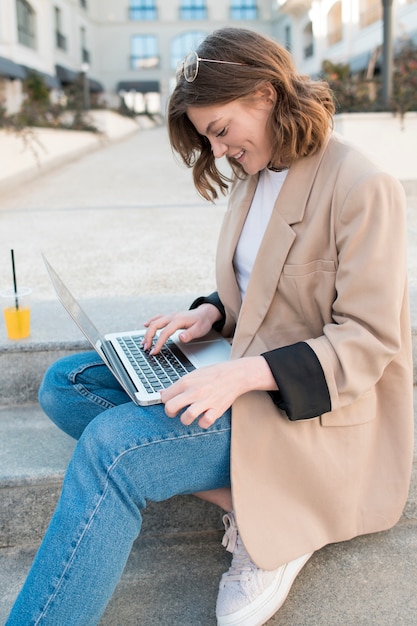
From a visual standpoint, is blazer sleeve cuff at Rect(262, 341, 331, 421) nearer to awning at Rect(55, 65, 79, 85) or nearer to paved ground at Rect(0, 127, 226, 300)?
paved ground at Rect(0, 127, 226, 300)

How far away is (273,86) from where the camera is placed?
127 cm

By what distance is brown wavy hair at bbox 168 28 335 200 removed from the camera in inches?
49.1

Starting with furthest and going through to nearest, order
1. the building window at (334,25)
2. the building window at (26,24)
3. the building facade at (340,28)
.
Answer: the building window at (334,25) < the building window at (26,24) < the building facade at (340,28)

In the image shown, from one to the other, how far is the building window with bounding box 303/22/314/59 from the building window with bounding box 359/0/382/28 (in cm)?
468

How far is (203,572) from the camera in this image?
4.93 ft

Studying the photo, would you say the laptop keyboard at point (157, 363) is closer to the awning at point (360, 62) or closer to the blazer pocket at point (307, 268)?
the blazer pocket at point (307, 268)

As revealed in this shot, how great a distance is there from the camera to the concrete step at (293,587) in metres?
1.35

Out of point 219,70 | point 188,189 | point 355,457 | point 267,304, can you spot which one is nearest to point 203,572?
point 355,457

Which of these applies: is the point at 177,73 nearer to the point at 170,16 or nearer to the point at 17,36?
the point at 17,36

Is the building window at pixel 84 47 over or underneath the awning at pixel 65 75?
over

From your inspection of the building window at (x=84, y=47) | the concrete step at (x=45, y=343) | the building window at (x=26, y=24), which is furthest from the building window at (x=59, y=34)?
the concrete step at (x=45, y=343)

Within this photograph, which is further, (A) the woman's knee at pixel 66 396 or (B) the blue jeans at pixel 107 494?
(A) the woman's knee at pixel 66 396

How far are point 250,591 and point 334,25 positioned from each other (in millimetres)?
24411

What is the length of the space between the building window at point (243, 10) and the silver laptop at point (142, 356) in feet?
117
